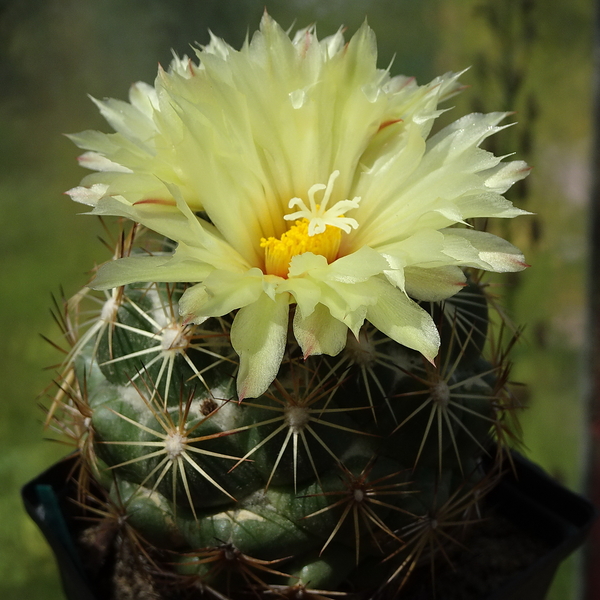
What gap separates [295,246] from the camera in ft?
1.55

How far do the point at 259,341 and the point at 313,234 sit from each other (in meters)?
0.10

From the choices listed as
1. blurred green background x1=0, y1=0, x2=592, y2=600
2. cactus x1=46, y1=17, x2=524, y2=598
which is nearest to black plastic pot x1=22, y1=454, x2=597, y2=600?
cactus x1=46, y1=17, x2=524, y2=598

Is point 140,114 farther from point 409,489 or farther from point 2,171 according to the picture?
point 2,171

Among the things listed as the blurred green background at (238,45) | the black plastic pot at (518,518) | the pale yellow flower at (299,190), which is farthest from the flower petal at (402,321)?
the blurred green background at (238,45)

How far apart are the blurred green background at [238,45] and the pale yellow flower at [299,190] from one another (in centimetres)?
47

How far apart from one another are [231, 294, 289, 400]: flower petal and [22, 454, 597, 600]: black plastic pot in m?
0.30

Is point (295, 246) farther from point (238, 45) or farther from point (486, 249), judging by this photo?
point (238, 45)

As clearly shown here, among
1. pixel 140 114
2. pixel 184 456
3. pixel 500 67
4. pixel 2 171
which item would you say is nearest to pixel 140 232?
pixel 140 114

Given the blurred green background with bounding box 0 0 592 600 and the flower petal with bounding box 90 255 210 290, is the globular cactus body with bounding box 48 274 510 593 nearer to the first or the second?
the flower petal with bounding box 90 255 210 290

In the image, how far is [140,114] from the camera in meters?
0.49

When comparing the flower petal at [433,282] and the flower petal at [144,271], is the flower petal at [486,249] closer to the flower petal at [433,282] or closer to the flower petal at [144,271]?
the flower petal at [433,282]

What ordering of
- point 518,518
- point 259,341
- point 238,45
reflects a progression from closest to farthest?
1. point 259,341
2. point 518,518
3. point 238,45

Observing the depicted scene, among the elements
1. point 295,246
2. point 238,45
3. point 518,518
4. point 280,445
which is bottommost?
point 518,518

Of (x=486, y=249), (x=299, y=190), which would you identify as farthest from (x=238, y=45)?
(x=486, y=249)
